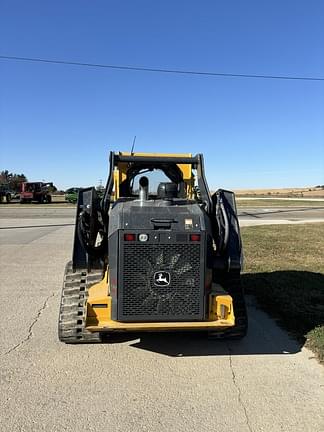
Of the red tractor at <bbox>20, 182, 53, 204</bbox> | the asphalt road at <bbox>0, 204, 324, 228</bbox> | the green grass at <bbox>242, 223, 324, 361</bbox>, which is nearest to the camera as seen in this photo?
the green grass at <bbox>242, 223, 324, 361</bbox>

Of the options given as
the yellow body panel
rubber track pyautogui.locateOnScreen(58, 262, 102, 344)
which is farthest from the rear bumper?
rubber track pyautogui.locateOnScreen(58, 262, 102, 344)

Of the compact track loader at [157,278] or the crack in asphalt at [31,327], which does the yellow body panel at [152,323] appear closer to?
the compact track loader at [157,278]

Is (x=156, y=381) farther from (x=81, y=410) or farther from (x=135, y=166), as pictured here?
(x=135, y=166)

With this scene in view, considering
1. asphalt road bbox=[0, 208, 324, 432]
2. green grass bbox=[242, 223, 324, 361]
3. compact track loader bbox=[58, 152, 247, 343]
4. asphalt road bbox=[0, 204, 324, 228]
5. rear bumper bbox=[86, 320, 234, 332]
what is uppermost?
compact track loader bbox=[58, 152, 247, 343]

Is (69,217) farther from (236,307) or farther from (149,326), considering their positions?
(149,326)

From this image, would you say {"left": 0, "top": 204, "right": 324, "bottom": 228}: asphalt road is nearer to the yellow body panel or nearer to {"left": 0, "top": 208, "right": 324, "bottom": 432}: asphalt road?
{"left": 0, "top": 208, "right": 324, "bottom": 432}: asphalt road

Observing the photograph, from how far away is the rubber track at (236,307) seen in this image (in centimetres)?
462

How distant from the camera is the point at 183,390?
11.9 feet

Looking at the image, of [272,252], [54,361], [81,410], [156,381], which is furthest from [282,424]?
[272,252]

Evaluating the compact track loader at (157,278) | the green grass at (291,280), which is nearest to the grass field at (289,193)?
the green grass at (291,280)

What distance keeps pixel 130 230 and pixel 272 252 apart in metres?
7.79

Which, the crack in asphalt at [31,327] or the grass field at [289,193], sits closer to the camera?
the crack in asphalt at [31,327]

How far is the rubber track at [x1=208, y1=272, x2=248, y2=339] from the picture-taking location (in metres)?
4.62

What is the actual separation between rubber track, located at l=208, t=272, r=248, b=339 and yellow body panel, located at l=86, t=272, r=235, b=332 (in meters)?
0.47
